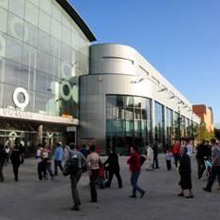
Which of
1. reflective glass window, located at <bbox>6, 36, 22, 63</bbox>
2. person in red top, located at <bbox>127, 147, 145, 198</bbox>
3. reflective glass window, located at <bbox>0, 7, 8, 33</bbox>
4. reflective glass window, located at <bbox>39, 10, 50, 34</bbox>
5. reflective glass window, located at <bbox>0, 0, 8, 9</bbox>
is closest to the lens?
person in red top, located at <bbox>127, 147, 145, 198</bbox>

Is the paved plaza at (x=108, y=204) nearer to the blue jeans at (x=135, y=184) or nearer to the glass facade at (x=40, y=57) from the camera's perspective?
the blue jeans at (x=135, y=184)

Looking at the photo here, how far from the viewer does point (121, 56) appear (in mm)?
44188

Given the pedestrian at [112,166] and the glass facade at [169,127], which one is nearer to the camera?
the pedestrian at [112,166]

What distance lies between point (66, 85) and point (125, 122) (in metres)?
8.19

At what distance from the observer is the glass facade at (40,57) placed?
2759 centimetres

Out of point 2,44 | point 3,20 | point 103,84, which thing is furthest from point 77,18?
point 2,44

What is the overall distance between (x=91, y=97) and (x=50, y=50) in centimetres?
820

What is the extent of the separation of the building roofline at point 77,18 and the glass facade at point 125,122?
9307mm

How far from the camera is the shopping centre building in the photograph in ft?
93.4

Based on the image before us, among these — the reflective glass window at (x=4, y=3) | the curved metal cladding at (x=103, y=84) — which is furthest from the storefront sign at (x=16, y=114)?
the curved metal cladding at (x=103, y=84)

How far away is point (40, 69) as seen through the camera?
32.0 m

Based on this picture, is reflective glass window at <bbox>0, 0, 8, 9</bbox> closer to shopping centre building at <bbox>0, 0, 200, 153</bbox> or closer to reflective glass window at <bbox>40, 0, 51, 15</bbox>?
shopping centre building at <bbox>0, 0, 200, 153</bbox>

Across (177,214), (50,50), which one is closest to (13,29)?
(50,50)

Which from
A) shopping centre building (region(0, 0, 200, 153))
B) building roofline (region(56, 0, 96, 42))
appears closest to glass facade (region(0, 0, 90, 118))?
shopping centre building (region(0, 0, 200, 153))
